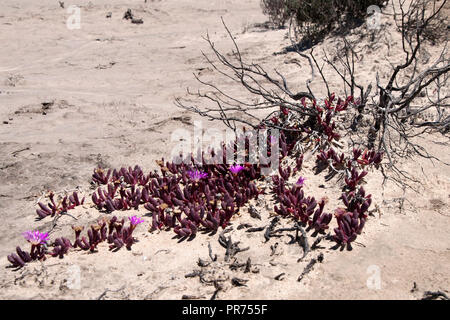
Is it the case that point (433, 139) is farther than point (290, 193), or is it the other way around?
point (433, 139)

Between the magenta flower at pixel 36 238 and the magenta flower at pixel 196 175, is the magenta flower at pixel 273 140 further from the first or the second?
the magenta flower at pixel 36 238

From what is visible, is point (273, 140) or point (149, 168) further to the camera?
point (149, 168)

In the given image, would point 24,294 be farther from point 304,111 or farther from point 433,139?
point 433,139

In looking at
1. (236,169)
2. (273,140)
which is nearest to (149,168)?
(236,169)

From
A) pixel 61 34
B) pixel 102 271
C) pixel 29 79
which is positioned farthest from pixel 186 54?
pixel 102 271

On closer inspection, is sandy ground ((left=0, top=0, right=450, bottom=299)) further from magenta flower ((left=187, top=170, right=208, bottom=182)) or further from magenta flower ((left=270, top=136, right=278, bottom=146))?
magenta flower ((left=187, top=170, right=208, bottom=182))

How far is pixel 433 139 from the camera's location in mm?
5070

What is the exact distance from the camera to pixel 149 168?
215 inches

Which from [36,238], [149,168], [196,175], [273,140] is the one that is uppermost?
[273,140]

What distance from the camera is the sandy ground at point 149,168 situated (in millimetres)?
3172

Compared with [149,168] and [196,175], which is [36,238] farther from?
[149,168]

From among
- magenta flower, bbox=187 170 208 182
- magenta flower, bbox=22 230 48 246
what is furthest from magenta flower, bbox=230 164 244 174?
magenta flower, bbox=22 230 48 246

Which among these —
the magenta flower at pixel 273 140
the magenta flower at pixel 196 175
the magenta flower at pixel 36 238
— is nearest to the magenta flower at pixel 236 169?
the magenta flower at pixel 196 175
